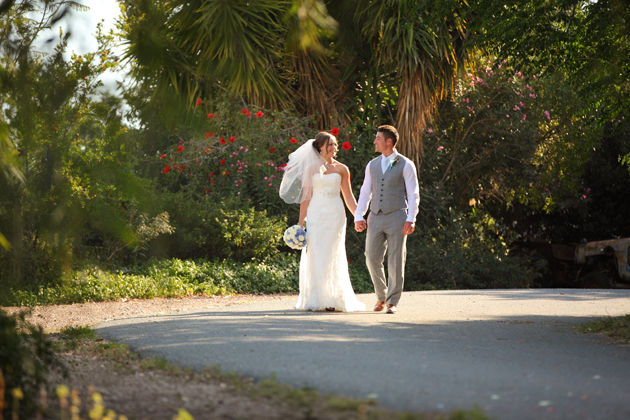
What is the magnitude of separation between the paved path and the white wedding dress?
36 centimetres

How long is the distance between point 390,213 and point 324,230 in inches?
36.0

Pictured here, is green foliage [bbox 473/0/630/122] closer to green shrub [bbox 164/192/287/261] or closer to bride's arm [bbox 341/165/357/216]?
bride's arm [bbox 341/165/357/216]

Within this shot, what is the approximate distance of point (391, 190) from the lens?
7.31 m

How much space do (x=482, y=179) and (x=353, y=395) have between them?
13006mm

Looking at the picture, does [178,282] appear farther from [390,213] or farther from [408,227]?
[408,227]

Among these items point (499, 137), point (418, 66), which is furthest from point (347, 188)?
point (499, 137)

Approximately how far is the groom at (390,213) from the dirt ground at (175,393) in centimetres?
333

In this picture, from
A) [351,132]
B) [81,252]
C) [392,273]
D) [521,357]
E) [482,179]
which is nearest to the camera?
[81,252]

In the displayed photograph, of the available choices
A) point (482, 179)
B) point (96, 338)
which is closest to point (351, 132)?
point (482, 179)

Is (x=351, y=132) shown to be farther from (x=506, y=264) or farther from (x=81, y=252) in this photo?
(x=81, y=252)

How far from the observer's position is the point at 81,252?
382cm

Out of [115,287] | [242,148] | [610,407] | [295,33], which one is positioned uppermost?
[242,148]

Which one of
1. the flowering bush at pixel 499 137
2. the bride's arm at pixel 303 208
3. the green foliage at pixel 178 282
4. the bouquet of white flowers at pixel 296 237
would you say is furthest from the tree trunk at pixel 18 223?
the flowering bush at pixel 499 137

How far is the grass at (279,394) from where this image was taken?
2887 millimetres
